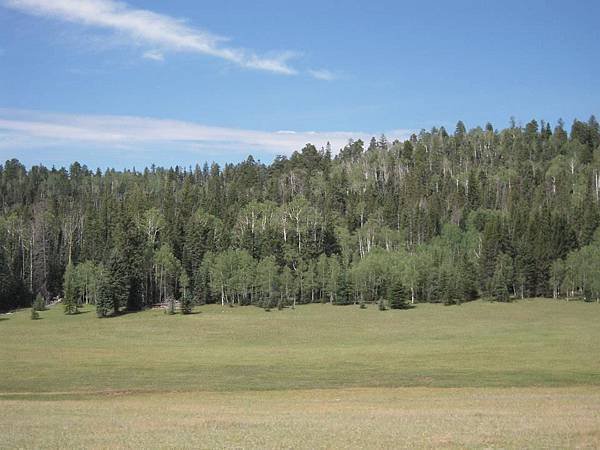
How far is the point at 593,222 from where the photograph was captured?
513ft

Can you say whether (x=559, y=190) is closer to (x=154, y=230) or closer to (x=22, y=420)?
(x=154, y=230)

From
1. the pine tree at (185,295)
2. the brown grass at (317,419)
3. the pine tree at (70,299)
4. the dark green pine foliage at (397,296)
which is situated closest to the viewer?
the brown grass at (317,419)

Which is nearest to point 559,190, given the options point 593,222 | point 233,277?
point 593,222

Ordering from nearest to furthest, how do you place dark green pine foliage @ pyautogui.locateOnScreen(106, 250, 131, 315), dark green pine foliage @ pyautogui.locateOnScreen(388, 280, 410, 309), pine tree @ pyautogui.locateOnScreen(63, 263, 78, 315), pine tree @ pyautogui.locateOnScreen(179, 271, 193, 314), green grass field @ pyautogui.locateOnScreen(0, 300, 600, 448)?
1. green grass field @ pyautogui.locateOnScreen(0, 300, 600, 448)
2. dark green pine foliage @ pyautogui.locateOnScreen(106, 250, 131, 315)
3. pine tree @ pyautogui.locateOnScreen(179, 271, 193, 314)
4. dark green pine foliage @ pyautogui.locateOnScreen(388, 280, 410, 309)
5. pine tree @ pyautogui.locateOnScreen(63, 263, 78, 315)

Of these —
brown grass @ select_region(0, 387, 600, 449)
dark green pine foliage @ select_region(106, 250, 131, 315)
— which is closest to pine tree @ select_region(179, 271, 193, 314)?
dark green pine foliage @ select_region(106, 250, 131, 315)

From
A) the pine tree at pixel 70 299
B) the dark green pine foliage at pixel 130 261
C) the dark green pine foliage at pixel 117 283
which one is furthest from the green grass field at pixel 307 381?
the dark green pine foliage at pixel 130 261

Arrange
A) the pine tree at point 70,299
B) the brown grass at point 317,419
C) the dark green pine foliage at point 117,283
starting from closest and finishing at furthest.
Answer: the brown grass at point 317,419 < the dark green pine foliage at point 117,283 < the pine tree at point 70,299

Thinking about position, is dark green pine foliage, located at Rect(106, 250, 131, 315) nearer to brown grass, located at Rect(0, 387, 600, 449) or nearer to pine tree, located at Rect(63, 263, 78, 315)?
pine tree, located at Rect(63, 263, 78, 315)

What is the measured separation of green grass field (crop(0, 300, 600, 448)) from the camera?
1066 inches

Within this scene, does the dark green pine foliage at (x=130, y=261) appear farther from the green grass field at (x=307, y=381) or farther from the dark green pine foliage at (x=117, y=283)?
the green grass field at (x=307, y=381)

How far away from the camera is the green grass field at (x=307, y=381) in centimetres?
2708

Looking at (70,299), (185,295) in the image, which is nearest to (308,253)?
(185,295)

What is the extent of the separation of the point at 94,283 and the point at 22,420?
107 m

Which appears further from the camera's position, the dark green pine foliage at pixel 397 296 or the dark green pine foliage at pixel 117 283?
the dark green pine foliage at pixel 397 296
